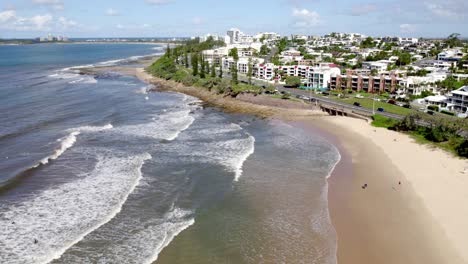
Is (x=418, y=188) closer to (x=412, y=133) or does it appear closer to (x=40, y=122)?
(x=412, y=133)

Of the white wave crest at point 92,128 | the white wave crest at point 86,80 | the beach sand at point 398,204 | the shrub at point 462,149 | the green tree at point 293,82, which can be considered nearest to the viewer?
the beach sand at point 398,204

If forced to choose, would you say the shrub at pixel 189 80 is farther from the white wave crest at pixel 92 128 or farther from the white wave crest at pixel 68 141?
the white wave crest at pixel 92 128

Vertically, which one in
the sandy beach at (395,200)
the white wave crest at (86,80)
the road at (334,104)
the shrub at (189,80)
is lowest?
the sandy beach at (395,200)

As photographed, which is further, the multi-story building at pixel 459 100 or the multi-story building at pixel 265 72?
the multi-story building at pixel 265 72

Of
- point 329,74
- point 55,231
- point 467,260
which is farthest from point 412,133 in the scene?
point 55,231

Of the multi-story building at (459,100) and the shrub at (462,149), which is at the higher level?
the multi-story building at (459,100)

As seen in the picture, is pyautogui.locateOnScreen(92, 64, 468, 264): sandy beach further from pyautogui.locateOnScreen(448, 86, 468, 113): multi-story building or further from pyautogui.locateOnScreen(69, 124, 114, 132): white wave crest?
pyautogui.locateOnScreen(69, 124, 114, 132): white wave crest

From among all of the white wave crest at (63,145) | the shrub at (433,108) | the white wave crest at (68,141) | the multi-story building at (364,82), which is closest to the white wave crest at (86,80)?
the white wave crest at (68,141)

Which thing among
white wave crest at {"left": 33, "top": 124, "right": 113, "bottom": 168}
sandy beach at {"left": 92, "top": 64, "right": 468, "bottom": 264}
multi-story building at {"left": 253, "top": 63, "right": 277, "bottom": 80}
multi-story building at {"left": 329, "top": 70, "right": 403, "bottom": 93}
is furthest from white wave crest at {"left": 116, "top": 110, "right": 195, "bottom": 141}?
multi-story building at {"left": 253, "top": 63, "right": 277, "bottom": 80}
